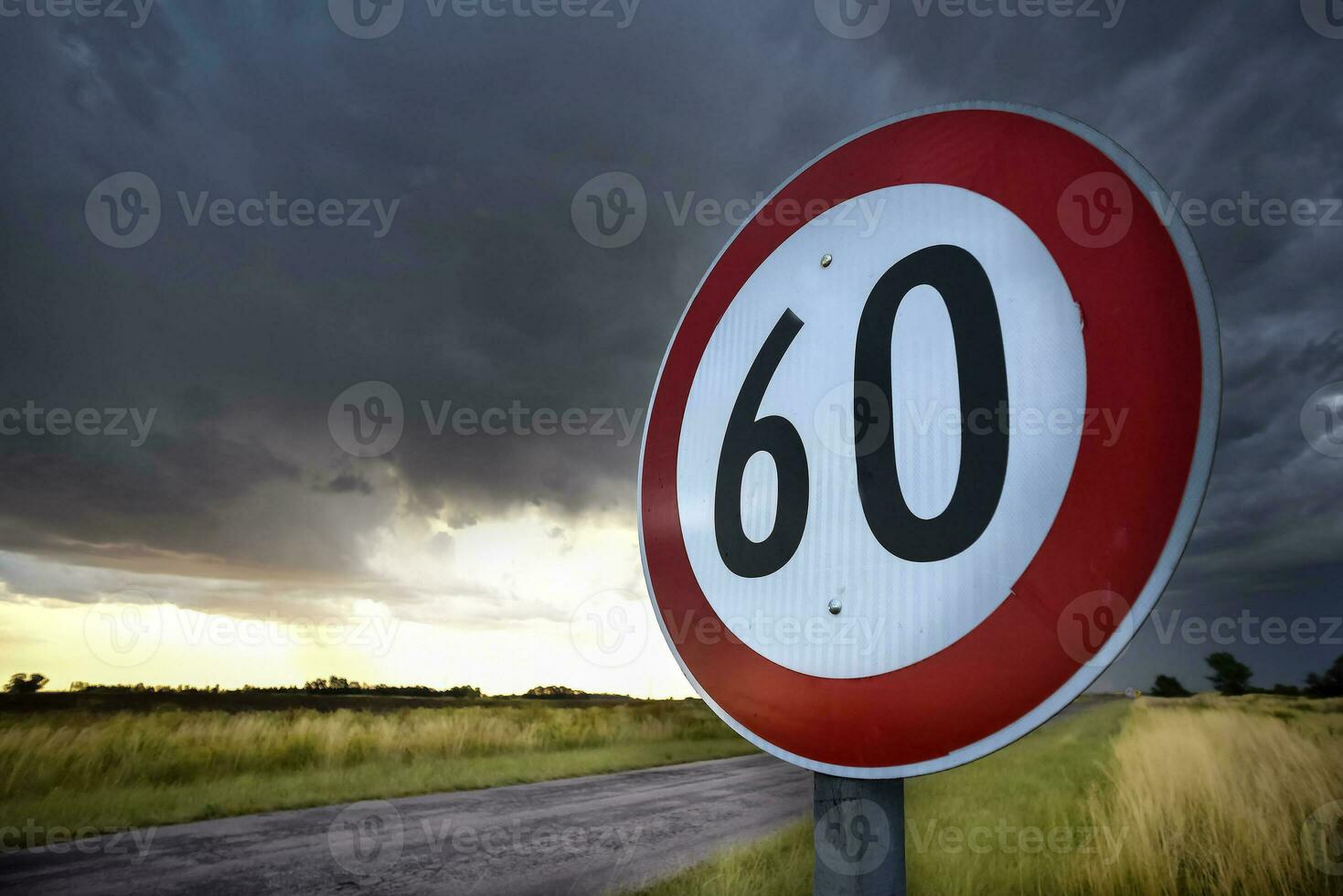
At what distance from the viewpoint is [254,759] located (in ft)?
22.6

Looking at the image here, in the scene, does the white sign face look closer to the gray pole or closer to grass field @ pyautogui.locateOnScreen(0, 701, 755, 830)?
the gray pole

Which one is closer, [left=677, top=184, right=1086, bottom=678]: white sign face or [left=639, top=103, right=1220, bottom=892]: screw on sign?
[left=639, top=103, right=1220, bottom=892]: screw on sign

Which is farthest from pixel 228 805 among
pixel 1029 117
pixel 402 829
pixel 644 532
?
pixel 1029 117

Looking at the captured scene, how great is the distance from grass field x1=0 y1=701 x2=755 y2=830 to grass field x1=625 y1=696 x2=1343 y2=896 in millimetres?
1496

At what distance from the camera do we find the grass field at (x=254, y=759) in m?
5.31

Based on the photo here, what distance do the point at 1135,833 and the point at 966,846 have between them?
673 millimetres

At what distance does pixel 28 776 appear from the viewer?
554 cm

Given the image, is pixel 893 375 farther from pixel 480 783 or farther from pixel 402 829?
pixel 480 783

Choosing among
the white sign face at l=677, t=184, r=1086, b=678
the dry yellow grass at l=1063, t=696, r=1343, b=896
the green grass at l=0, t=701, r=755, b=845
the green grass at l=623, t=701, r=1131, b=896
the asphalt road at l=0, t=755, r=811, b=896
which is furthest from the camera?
the green grass at l=0, t=701, r=755, b=845

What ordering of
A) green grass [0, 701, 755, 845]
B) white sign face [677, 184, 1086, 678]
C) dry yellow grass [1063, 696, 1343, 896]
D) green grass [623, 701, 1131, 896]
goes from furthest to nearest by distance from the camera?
green grass [0, 701, 755, 845]
green grass [623, 701, 1131, 896]
dry yellow grass [1063, 696, 1343, 896]
white sign face [677, 184, 1086, 678]

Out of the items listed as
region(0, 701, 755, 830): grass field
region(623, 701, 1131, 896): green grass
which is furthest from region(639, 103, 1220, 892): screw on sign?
region(0, 701, 755, 830): grass field

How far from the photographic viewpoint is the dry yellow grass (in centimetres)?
241

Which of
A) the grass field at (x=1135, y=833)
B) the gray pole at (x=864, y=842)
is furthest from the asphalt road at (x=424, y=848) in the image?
the gray pole at (x=864, y=842)

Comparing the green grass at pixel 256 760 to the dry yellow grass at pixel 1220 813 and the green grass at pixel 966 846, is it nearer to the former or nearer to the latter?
the green grass at pixel 966 846
